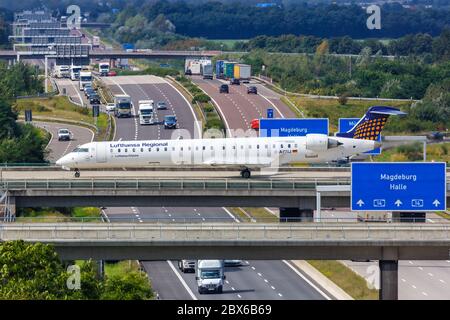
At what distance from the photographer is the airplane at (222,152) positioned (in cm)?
8969

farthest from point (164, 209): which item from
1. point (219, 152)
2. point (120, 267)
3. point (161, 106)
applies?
point (161, 106)

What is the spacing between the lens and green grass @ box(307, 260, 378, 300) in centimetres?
7656

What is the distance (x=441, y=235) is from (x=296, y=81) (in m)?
134

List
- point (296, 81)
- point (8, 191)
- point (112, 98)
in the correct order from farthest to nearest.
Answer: point (296, 81) → point (112, 98) → point (8, 191)

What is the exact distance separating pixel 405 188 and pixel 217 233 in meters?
13.2

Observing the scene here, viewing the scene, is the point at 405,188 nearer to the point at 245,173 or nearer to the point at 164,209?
the point at 245,173

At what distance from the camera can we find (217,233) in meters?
60.9

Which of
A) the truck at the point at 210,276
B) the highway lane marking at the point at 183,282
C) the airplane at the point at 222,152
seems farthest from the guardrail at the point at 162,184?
the highway lane marking at the point at 183,282

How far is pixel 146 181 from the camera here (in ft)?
280

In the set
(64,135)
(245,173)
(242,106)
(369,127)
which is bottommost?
(64,135)

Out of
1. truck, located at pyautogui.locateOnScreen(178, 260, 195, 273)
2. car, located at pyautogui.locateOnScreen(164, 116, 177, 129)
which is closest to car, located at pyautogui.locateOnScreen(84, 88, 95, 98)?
car, located at pyautogui.locateOnScreen(164, 116, 177, 129)

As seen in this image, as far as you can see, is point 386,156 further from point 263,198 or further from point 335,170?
point 263,198
